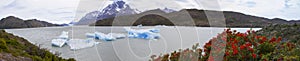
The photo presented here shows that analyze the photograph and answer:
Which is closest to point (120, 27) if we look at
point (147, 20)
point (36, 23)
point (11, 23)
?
point (147, 20)

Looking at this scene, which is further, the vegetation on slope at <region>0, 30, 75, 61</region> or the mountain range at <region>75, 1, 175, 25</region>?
the mountain range at <region>75, 1, 175, 25</region>

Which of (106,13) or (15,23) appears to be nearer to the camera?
(106,13)

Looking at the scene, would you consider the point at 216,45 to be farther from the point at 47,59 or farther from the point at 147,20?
the point at 147,20

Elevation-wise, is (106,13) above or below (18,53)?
below

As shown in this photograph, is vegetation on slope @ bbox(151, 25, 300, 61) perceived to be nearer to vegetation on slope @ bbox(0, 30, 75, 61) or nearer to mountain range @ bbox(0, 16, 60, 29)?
vegetation on slope @ bbox(0, 30, 75, 61)

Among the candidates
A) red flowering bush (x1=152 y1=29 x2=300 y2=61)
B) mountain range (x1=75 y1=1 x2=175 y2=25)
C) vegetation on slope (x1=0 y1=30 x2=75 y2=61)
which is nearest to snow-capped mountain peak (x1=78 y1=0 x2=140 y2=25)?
mountain range (x1=75 y1=1 x2=175 y2=25)

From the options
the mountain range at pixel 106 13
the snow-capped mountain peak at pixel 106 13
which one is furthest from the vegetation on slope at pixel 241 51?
the snow-capped mountain peak at pixel 106 13

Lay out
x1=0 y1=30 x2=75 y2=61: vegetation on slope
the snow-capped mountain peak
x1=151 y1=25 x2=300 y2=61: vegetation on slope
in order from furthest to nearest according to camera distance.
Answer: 1. the snow-capped mountain peak
2. x1=0 y1=30 x2=75 y2=61: vegetation on slope
3. x1=151 y1=25 x2=300 y2=61: vegetation on slope

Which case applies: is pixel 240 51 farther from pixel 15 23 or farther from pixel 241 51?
pixel 15 23

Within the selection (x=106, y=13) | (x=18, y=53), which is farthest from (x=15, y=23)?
(x=18, y=53)
